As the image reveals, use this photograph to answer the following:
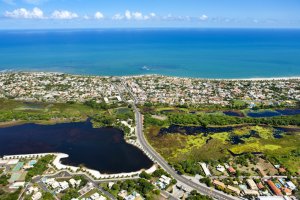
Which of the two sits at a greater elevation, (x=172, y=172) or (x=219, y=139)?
(x=219, y=139)

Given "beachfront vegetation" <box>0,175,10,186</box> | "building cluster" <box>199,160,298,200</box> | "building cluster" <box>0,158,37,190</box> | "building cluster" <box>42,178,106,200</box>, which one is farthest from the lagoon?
"building cluster" <box>199,160,298,200</box>

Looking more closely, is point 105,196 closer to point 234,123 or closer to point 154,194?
point 154,194

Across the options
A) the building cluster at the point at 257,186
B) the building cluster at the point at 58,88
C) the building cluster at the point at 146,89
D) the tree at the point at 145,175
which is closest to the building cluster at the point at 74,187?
the tree at the point at 145,175

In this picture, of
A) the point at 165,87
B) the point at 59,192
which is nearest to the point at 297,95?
Result: the point at 165,87

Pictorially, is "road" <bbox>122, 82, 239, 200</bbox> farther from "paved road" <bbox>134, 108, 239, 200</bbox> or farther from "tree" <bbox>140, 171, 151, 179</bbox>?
"tree" <bbox>140, 171, 151, 179</bbox>

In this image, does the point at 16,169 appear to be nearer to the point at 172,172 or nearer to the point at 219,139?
the point at 172,172

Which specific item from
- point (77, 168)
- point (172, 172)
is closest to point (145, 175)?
point (172, 172)
